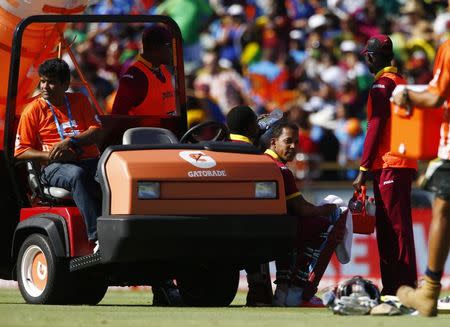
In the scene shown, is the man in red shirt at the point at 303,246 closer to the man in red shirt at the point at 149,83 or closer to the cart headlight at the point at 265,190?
the cart headlight at the point at 265,190

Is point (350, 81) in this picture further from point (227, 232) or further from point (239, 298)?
point (227, 232)

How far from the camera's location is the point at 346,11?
875 inches

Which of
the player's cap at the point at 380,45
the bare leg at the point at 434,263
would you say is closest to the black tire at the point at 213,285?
the player's cap at the point at 380,45

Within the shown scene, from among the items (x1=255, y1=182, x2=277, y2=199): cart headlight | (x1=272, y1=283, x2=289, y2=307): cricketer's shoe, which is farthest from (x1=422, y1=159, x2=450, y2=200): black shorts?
(x1=272, y1=283, x2=289, y2=307): cricketer's shoe

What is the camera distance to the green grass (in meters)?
9.18

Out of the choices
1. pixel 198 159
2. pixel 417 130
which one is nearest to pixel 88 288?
pixel 198 159

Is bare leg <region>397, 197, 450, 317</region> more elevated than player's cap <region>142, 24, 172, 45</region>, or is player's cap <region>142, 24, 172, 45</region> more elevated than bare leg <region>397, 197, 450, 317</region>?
player's cap <region>142, 24, 172, 45</region>

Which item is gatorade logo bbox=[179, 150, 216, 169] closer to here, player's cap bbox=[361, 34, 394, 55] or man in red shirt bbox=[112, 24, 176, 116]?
man in red shirt bbox=[112, 24, 176, 116]

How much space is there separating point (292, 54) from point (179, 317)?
1259 cm

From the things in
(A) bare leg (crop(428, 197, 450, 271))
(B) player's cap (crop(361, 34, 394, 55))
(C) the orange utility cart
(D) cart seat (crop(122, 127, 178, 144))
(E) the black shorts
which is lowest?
(A) bare leg (crop(428, 197, 450, 271))

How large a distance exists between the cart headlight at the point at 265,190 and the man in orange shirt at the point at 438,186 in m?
1.52

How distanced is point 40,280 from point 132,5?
12.9 meters

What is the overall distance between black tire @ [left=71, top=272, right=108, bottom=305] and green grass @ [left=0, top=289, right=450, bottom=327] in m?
0.14

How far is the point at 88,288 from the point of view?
11.2 meters
